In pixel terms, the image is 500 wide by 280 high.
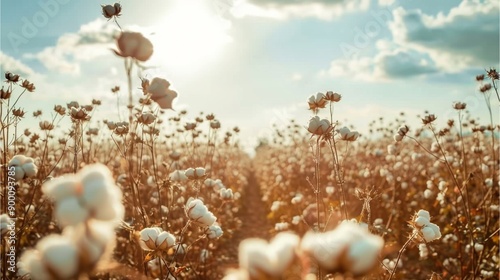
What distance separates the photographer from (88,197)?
0.85 meters

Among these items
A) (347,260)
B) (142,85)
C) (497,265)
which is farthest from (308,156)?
(347,260)

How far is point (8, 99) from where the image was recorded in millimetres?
3820

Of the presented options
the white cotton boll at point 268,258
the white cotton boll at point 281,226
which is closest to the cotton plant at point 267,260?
the white cotton boll at point 268,258

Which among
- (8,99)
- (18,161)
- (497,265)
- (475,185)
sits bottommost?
(497,265)

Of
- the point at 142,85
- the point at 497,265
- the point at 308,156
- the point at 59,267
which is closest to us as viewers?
the point at 59,267

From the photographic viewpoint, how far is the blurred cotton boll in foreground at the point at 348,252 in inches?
33.9

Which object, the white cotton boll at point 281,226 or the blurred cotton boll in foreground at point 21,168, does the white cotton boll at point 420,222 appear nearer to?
the blurred cotton boll in foreground at point 21,168

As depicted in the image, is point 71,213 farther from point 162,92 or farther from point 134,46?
point 162,92

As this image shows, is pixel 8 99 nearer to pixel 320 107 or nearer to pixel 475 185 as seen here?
pixel 320 107

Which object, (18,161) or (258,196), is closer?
(18,161)

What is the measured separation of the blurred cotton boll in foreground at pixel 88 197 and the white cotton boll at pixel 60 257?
47 millimetres

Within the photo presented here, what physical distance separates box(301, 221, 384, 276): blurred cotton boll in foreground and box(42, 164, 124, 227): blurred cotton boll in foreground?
45 centimetres

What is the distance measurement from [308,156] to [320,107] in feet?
35.7

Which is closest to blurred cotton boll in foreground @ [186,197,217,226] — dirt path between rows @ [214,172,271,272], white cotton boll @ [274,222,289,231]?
dirt path between rows @ [214,172,271,272]
